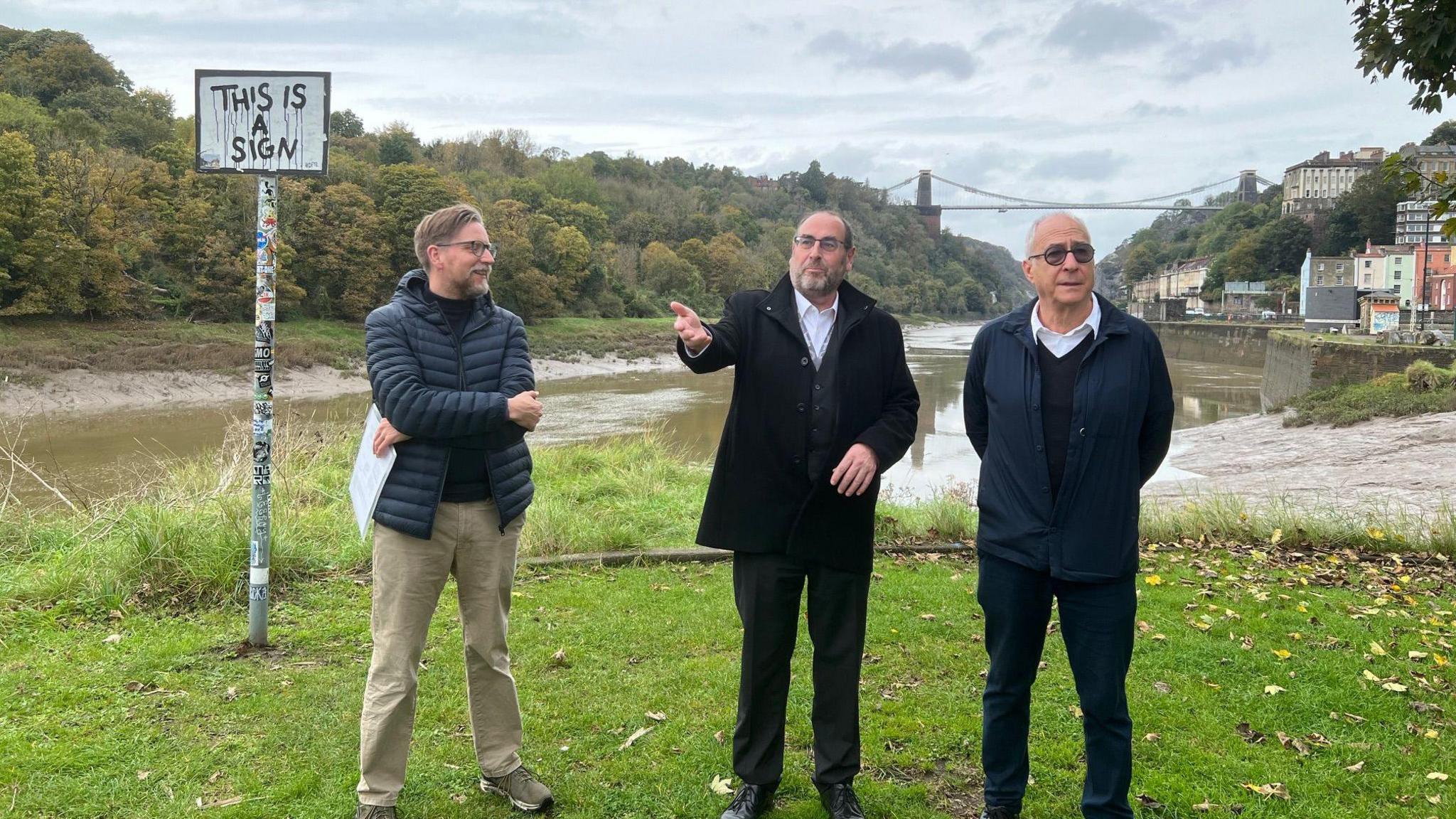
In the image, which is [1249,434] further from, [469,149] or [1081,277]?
[469,149]

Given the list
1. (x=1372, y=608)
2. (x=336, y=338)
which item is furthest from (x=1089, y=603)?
(x=336, y=338)

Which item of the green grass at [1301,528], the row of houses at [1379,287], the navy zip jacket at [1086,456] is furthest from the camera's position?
the row of houses at [1379,287]

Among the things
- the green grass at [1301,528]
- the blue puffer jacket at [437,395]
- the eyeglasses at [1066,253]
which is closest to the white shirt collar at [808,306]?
the eyeglasses at [1066,253]

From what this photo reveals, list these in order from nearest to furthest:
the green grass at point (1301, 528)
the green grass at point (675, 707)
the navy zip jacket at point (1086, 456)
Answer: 1. the navy zip jacket at point (1086, 456)
2. the green grass at point (675, 707)
3. the green grass at point (1301, 528)

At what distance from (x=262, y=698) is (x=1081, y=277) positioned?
4001mm

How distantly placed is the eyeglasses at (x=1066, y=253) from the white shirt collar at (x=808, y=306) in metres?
0.75

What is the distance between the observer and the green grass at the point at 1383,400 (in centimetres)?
2158

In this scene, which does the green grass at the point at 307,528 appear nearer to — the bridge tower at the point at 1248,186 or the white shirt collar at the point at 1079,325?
the white shirt collar at the point at 1079,325

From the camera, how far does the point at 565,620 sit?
589 cm

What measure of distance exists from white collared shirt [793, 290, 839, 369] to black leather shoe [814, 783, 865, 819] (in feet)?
5.15

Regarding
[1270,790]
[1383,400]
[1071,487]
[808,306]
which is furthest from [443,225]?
[1383,400]

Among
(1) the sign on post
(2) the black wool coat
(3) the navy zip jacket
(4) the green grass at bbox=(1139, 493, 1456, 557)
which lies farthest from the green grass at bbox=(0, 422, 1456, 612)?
(3) the navy zip jacket

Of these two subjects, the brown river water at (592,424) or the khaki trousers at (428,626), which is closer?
the khaki trousers at (428,626)

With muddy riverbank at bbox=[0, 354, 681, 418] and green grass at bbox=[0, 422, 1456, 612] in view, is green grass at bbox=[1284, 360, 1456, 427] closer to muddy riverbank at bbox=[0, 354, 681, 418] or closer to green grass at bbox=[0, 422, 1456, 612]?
green grass at bbox=[0, 422, 1456, 612]
